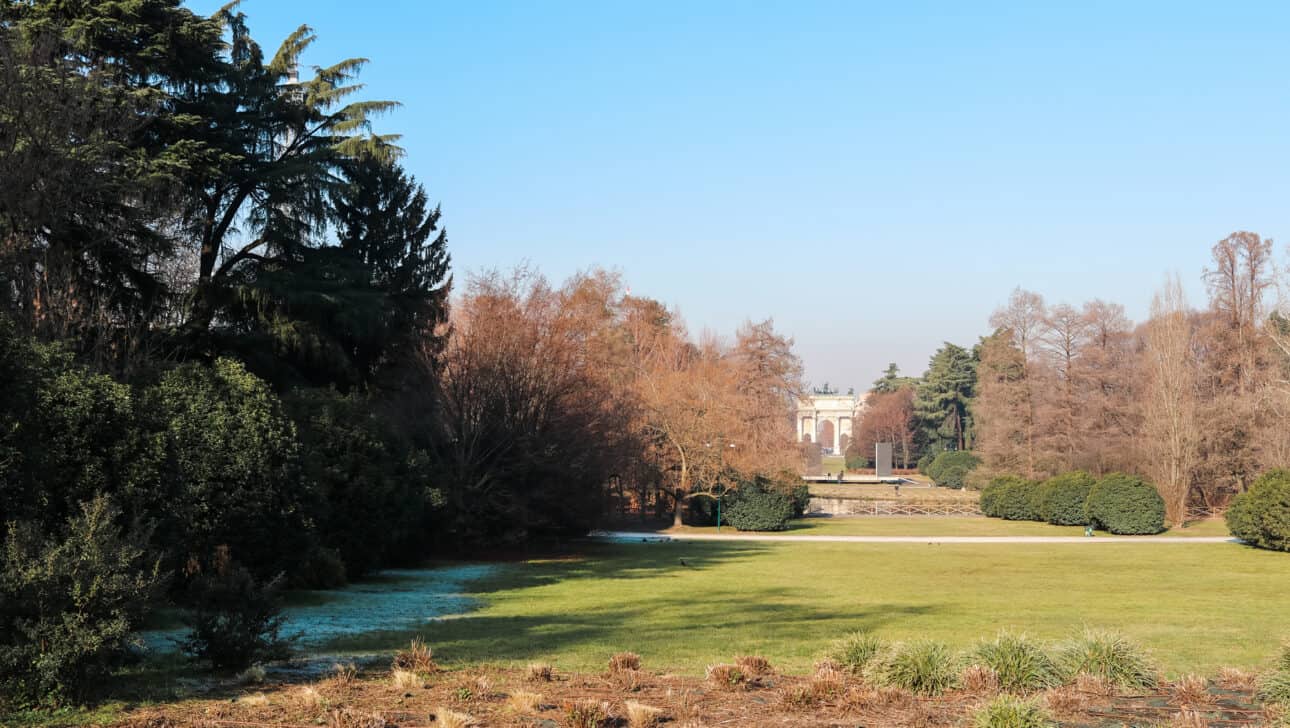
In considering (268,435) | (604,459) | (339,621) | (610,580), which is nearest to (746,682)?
(339,621)

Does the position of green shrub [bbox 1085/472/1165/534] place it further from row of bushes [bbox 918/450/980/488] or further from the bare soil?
the bare soil

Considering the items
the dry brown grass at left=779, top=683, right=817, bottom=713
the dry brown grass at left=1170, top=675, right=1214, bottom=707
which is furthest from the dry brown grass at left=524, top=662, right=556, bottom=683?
the dry brown grass at left=1170, top=675, right=1214, bottom=707

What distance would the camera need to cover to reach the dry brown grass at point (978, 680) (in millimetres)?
8156

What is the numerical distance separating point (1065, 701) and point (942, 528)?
3997cm

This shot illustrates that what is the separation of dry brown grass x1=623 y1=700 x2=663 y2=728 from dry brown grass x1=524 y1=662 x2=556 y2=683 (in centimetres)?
185

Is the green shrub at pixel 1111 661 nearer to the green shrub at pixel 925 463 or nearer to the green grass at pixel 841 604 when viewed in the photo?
the green grass at pixel 841 604

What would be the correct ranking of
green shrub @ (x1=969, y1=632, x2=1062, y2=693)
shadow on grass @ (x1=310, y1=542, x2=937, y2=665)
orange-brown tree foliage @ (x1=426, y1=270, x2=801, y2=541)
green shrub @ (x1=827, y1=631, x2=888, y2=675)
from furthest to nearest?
1. orange-brown tree foliage @ (x1=426, y1=270, x2=801, y2=541)
2. shadow on grass @ (x1=310, y1=542, x2=937, y2=665)
3. green shrub @ (x1=827, y1=631, x2=888, y2=675)
4. green shrub @ (x1=969, y1=632, x2=1062, y2=693)

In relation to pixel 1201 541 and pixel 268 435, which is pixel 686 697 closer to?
pixel 268 435

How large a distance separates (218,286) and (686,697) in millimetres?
23302

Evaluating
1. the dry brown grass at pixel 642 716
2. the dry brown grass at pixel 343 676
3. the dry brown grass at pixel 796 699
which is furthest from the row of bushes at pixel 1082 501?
the dry brown grass at pixel 642 716

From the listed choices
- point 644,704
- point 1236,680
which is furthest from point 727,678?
point 1236,680

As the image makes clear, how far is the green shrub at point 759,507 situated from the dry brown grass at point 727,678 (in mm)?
35551

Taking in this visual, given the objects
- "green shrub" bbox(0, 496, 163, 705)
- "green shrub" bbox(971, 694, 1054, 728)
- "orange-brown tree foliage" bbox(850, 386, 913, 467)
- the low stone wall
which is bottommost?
the low stone wall

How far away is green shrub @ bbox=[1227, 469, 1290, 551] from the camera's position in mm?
31383
